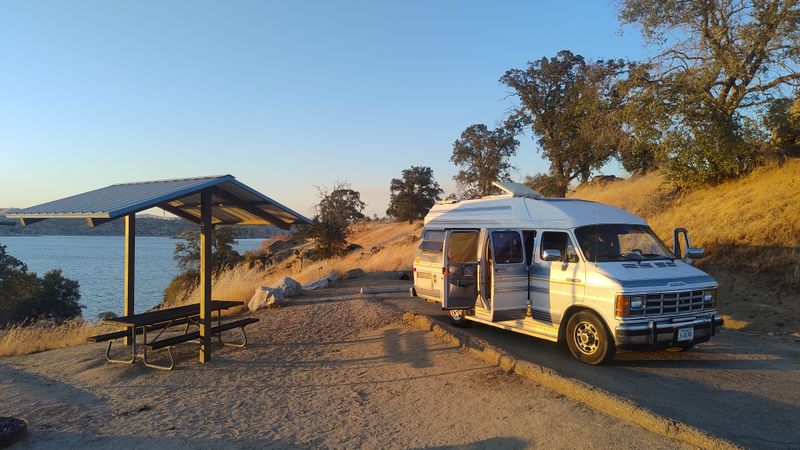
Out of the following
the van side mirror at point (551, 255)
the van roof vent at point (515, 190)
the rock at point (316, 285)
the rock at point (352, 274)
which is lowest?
the rock at point (316, 285)

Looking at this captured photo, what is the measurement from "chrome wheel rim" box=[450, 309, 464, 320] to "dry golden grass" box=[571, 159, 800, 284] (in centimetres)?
715

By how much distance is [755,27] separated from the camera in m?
16.6

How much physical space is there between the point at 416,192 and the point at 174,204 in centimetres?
4421

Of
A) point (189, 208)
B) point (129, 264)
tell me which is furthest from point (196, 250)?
point (129, 264)

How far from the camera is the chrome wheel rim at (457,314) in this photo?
34.6 ft

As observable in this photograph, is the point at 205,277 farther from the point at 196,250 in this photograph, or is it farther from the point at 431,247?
the point at 196,250

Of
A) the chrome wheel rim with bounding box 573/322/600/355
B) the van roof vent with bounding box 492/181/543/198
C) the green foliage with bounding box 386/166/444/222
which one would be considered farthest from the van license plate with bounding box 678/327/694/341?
the green foliage with bounding box 386/166/444/222

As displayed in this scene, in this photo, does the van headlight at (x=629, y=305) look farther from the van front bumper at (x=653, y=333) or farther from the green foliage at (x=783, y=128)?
the green foliage at (x=783, y=128)

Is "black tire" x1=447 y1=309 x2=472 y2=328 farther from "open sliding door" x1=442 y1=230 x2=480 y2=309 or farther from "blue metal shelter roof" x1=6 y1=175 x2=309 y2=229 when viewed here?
"blue metal shelter roof" x1=6 y1=175 x2=309 y2=229

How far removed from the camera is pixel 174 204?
1030 centimetres

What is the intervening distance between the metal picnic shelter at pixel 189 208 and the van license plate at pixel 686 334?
20.1ft

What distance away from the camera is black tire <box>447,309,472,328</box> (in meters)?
10.6

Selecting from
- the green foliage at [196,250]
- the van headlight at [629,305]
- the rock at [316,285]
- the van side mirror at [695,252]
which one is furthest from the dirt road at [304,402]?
the green foliage at [196,250]

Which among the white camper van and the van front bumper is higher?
the white camper van
